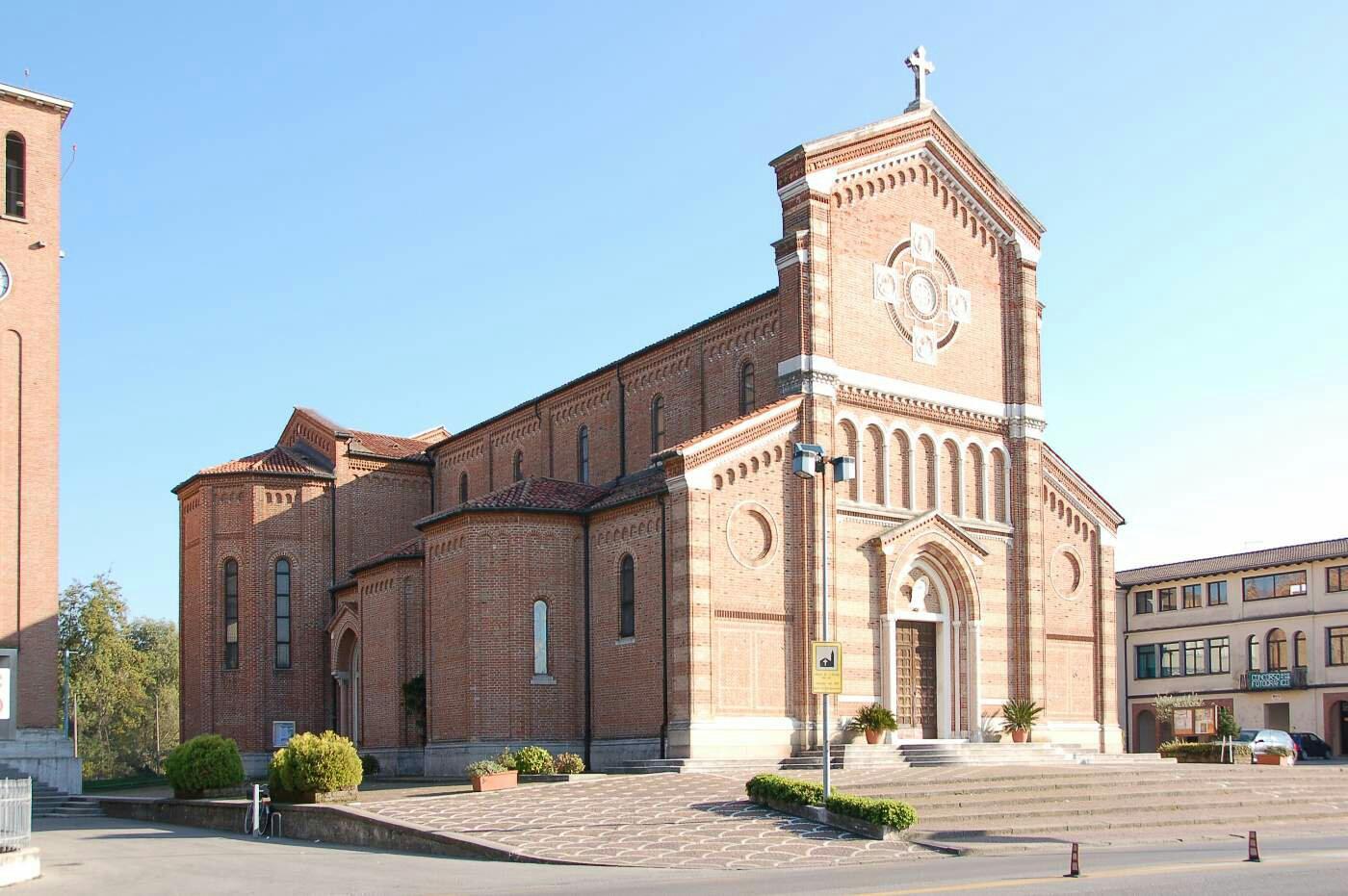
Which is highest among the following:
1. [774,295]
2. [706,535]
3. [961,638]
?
[774,295]

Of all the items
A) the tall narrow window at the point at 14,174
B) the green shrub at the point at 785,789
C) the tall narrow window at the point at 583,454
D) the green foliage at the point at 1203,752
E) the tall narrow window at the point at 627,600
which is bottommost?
the green foliage at the point at 1203,752

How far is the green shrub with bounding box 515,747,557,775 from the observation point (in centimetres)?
3170

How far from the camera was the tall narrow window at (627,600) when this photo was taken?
35.7 meters

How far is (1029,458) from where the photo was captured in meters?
40.0

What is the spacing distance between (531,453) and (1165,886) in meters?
31.8

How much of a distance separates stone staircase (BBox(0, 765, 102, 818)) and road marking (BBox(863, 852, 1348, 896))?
87.1 ft

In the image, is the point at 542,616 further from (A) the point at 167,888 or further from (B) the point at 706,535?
(A) the point at 167,888

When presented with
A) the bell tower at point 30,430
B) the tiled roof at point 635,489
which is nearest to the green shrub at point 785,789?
the tiled roof at point 635,489

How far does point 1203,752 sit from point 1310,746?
22415 millimetres

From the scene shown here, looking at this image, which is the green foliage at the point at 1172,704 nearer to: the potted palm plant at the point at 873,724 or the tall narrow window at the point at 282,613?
the potted palm plant at the point at 873,724

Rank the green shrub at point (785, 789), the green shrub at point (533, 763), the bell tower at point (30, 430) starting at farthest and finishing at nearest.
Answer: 1. the bell tower at point (30, 430)
2. the green shrub at point (533, 763)
3. the green shrub at point (785, 789)

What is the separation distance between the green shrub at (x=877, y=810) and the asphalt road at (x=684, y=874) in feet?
6.52

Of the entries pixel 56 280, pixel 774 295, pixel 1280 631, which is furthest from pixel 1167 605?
pixel 56 280

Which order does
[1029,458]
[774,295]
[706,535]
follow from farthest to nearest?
[1029,458] < [774,295] < [706,535]
